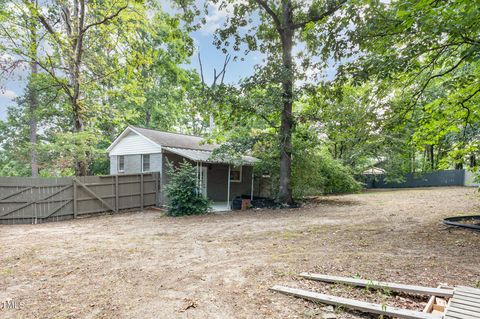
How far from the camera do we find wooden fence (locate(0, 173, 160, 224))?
29.2 ft

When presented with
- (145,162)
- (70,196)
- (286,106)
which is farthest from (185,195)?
(286,106)

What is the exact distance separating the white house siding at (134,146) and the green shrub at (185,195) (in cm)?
329

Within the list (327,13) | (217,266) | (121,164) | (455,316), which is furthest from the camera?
(121,164)

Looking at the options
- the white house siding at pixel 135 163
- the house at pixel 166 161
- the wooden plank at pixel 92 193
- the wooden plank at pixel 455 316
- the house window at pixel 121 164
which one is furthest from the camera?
the house window at pixel 121 164

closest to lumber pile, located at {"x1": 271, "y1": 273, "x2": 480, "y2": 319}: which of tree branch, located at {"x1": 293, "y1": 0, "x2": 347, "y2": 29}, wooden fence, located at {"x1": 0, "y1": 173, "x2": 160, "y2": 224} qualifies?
tree branch, located at {"x1": 293, "y1": 0, "x2": 347, "y2": 29}

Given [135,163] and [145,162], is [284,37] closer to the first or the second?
[145,162]

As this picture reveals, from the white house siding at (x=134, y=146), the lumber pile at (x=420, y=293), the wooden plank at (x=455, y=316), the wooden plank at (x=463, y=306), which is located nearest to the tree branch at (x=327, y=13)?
the white house siding at (x=134, y=146)

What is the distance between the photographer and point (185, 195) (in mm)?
10117

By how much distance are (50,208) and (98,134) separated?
7852 mm

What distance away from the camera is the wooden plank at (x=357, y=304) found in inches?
90.6

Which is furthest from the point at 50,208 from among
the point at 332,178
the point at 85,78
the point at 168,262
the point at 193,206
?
the point at 332,178

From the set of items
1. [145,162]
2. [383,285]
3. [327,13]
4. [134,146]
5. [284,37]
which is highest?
[327,13]

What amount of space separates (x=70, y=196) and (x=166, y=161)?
4.10m

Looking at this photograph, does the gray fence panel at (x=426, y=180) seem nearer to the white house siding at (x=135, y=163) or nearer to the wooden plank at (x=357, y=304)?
the white house siding at (x=135, y=163)
